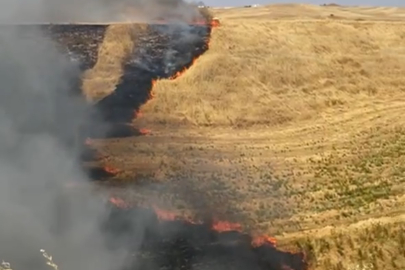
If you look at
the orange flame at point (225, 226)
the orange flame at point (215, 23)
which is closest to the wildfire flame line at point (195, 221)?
the orange flame at point (225, 226)

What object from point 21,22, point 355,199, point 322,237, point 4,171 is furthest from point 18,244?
point 355,199

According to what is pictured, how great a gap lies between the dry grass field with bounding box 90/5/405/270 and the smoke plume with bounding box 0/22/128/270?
148 centimetres

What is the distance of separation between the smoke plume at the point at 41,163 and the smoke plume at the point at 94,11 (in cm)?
106

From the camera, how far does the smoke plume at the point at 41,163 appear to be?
54.2 feet

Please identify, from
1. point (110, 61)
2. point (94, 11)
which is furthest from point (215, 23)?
point (110, 61)

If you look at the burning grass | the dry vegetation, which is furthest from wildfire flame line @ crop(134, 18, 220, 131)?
the burning grass

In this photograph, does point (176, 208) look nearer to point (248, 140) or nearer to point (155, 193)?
point (155, 193)

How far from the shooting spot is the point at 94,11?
870 inches

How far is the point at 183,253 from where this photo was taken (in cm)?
1775

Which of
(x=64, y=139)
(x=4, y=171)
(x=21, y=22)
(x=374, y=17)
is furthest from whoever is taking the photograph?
(x=374, y=17)

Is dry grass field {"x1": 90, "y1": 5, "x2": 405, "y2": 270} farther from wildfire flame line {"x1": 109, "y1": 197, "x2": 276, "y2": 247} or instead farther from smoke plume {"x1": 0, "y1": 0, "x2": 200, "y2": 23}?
smoke plume {"x1": 0, "y1": 0, "x2": 200, "y2": 23}

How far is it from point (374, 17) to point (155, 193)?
53.7ft

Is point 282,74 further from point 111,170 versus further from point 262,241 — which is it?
point 111,170

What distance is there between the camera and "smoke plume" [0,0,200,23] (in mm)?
20141
